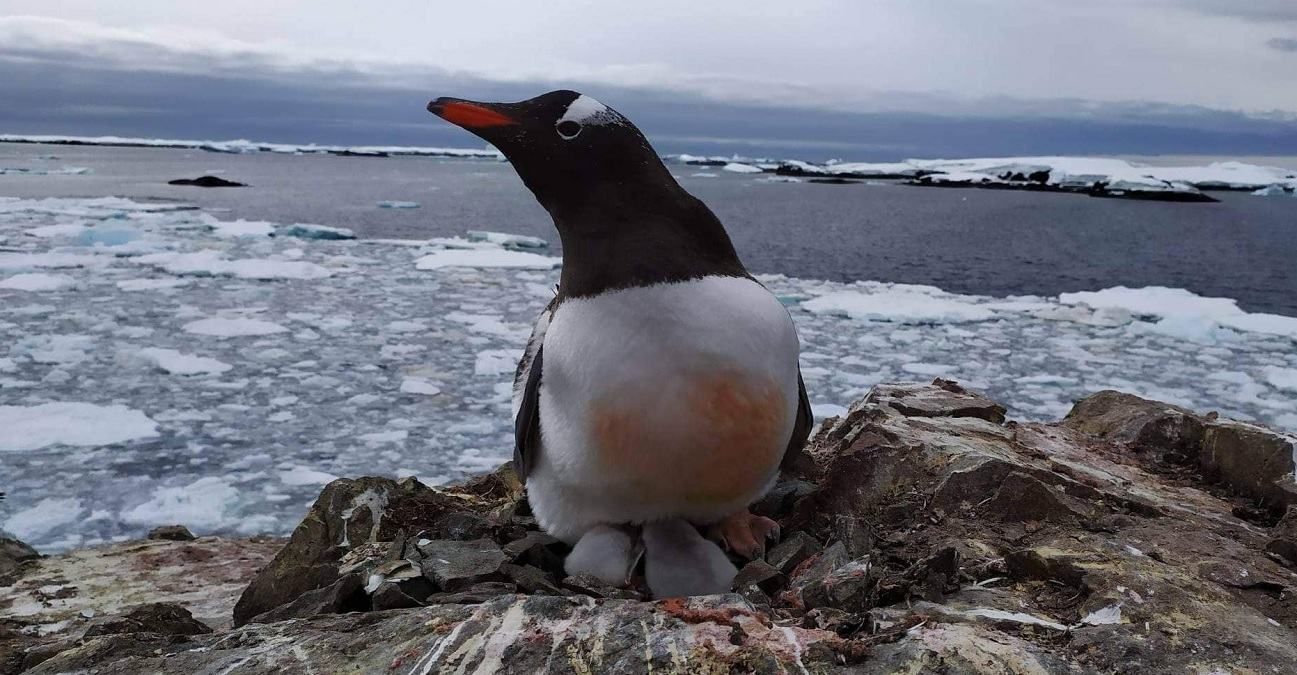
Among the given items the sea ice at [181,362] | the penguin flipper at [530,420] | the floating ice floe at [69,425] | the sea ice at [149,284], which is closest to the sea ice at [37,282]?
the sea ice at [149,284]

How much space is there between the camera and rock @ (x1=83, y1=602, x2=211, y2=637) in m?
2.34

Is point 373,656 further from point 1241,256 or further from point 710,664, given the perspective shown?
point 1241,256

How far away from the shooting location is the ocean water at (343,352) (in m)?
5.26

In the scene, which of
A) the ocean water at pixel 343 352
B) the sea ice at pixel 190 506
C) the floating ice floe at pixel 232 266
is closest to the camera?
the sea ice at pixel 190 506

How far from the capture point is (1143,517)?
8.66ft

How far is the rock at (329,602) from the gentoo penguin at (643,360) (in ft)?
1.68

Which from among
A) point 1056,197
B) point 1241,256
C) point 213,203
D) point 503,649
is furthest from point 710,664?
point 1056,197

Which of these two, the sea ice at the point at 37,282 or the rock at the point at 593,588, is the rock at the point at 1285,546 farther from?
the sea ice at the point at 37,282

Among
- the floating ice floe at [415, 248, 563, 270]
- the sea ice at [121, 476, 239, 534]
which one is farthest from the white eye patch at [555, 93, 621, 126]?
the floating ice floe at [415, 248, 563, 270]

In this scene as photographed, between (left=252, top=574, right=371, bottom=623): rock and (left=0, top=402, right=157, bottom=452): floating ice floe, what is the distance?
3.96m

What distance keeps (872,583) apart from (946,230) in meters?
30.3

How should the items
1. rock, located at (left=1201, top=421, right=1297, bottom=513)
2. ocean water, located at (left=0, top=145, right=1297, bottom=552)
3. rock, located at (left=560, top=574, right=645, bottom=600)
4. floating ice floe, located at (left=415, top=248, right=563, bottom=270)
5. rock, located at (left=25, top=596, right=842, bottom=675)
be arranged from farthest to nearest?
1. floating ice floe, located at (left=415, top=248, right=563, bottom=270)
2. ocean water, located at (left=0, top=145, right=1297, bottom=552)
3. rock, located at (left=1201, top=421, right=1297, bottom=513)
4. rock, located at (left=560, top=574, right=645, bottom=600)
5. rock, located at (left=25, top=596, right=842, bottom=675)

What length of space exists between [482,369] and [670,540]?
211 inches

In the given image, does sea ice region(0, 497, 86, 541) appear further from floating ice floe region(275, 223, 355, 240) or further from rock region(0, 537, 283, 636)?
floating ice floe region(275, 223, 355, 240)
